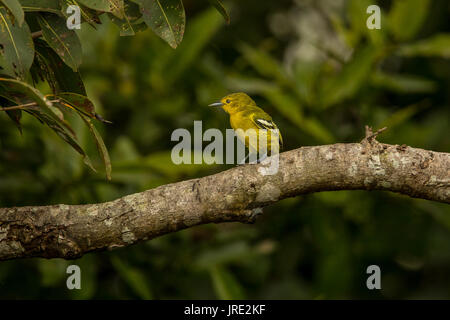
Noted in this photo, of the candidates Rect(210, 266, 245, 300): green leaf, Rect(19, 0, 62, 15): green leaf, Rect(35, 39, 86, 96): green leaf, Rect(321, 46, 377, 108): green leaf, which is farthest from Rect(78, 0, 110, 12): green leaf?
Rect(321, 46, 377, 108): green leaf

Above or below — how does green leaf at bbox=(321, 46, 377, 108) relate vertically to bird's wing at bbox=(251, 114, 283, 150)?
above

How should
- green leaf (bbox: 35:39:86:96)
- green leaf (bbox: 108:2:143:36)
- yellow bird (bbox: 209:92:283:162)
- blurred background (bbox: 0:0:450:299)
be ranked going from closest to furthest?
green leaf (bbox: 108:2:143:36)
green leaf (bbox: 35:39:86:96)
yellow bird (bbox: 209:92:283:162)
blurred background (bbox: 0:0:450:299)

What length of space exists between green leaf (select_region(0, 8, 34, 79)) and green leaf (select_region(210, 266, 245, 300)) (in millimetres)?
2285

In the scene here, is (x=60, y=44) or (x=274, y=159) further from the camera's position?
(x=274, y=159)

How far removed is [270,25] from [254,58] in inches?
83.1

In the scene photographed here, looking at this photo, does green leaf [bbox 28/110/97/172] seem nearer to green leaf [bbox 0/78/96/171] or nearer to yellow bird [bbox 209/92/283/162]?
green leaf [bbox 0/78/96/171]

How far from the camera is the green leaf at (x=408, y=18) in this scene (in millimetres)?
4738

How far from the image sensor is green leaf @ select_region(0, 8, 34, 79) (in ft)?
6.66

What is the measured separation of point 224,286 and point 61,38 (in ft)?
7.40

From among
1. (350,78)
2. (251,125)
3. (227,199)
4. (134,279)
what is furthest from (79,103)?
(350,78)

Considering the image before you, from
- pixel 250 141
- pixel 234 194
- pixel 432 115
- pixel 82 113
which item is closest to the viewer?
pixel 82 113

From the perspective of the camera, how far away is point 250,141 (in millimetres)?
2779
